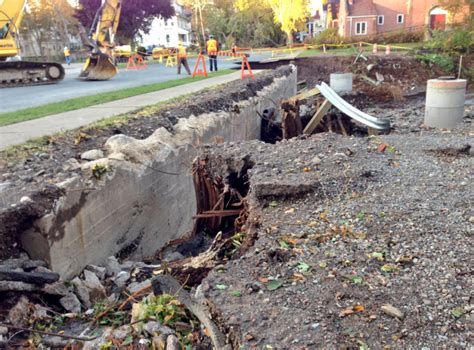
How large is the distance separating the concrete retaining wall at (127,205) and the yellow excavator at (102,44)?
9.85 m

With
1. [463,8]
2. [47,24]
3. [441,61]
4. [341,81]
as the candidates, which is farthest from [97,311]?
[47,24]

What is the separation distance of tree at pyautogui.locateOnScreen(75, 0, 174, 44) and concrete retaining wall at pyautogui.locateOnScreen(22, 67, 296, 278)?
34.7m

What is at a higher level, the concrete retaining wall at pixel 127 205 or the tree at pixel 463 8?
the tree at pixel 463 8

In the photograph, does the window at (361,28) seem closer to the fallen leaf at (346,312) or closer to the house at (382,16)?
the house at (382,16)

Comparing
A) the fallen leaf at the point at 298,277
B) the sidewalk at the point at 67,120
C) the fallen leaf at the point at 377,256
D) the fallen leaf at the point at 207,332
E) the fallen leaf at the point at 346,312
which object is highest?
the sidewalk at the point at 67,120

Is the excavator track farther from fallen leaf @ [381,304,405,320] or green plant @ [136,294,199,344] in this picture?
fallen leaf @ [381,304,405,320]

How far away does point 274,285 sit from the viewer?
2.99 meters

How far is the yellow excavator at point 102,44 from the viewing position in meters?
16.6

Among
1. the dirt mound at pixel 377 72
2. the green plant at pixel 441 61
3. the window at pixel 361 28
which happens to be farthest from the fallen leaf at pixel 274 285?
the window at pixel 361 28

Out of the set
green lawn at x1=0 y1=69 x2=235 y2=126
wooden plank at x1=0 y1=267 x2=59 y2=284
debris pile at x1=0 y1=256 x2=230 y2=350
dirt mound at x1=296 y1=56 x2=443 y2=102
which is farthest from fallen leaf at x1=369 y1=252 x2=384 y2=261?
dirt mound at x1=296 y1=56 x2=443 y2=102

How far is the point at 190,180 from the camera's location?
7.11 meters

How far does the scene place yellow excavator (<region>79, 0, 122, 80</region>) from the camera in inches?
655

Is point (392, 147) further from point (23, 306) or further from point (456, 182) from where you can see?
point (23, 306)

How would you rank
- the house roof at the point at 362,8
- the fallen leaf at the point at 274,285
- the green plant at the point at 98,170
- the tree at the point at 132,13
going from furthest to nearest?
1. the house roof at the point at 362,8
2. the tree at the point at 132,13
3. the green plant at the point at 98,170
4. the fallen leaf at the point at 274,285
